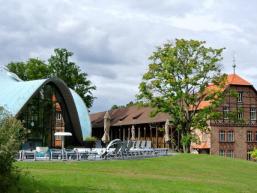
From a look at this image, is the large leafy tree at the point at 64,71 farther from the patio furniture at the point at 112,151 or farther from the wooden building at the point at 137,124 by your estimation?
the patio furniture at the point at 112,151

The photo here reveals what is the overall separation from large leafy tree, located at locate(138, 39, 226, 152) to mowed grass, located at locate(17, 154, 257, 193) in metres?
13.2

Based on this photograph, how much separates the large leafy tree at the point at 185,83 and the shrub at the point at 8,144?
32.8 meters

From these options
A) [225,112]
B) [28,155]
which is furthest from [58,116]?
[28,155]

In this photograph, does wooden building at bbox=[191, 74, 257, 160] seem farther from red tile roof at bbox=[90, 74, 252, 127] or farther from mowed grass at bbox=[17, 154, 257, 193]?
mowed grass at bbox=[17, 154, 257, 193]

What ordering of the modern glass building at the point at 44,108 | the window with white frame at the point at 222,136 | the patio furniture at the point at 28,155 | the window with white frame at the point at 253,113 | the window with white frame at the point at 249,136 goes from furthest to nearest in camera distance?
1. the window with white frame at the point at 253,113
2. the window with white frame at the point at 249,136
3. the window with white frame at the point at 222,136
4. the modern glass building at the point at 44,108
5. the patio furniture at the point at 28,155

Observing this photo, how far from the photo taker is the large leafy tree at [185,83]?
147ft

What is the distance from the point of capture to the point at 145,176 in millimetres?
20016

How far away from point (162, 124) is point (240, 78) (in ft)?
34.2

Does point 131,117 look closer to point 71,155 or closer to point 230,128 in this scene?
point 230,128

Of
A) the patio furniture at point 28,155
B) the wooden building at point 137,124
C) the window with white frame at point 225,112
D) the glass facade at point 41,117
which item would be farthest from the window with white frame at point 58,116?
the patio furniture at point 28,155

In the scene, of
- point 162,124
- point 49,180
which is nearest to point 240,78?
point 162,124

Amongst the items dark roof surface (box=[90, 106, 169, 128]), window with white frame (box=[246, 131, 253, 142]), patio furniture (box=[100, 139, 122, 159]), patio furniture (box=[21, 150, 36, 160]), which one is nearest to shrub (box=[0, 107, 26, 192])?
patio furniture (box=[21, 150, 36, 160])

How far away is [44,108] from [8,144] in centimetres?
3230

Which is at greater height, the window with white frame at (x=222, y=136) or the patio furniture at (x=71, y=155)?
the window with white frame at (x=222, y=136)
